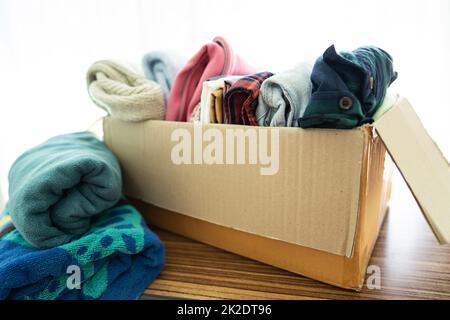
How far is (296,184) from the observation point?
0.44 m

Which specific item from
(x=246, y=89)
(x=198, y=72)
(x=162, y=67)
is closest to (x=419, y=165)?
(x=246, y=89)

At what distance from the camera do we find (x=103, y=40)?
956 millimetres

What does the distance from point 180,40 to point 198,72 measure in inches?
13.0

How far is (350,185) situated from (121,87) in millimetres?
489

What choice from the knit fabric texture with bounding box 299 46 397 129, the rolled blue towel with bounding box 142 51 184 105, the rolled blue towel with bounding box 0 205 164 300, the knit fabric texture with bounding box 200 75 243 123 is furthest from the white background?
the rolled blue towel with bounding box 0 205 164 300

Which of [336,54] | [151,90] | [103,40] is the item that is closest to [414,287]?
[336,54]

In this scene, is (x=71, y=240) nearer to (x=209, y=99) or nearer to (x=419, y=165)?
(x=209, y=99)

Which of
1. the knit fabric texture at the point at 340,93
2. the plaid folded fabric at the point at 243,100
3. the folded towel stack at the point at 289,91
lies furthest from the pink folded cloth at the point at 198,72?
the knit fabric texture at the point at 340,93

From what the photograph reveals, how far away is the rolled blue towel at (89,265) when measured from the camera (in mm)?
394

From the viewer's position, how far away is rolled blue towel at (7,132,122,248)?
434mm

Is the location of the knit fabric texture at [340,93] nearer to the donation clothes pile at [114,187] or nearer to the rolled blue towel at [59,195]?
the donation clothes pile at [114,187]

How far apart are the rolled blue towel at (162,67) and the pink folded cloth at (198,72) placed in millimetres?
60
